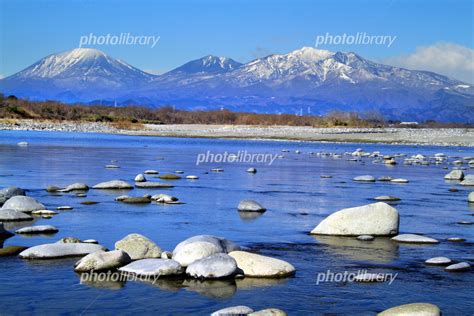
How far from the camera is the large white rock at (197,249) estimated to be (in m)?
13.2

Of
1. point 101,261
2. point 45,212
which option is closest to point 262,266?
point 101,261

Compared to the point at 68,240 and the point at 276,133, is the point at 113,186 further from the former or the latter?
the point at 276,133

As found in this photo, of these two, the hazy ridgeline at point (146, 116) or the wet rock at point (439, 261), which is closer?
the wet rock at point (439, 261)

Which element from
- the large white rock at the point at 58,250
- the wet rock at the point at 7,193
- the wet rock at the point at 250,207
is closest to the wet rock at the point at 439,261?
the large white rock at the point at 58,250

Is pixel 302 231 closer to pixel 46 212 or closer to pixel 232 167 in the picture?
pixel 46 212

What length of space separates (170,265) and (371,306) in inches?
145

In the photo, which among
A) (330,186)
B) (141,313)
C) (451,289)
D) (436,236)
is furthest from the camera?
(330,186)

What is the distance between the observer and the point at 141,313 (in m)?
10.4

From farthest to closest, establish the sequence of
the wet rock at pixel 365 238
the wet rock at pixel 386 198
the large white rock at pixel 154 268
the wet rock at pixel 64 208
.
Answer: the wet rock at pixel 386 198 → the wet rock at pixel 64 208 → the wet rock at pixel 365 238 → the large white rock at pixel 154 268

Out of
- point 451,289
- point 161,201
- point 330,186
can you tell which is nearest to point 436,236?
point 451,289

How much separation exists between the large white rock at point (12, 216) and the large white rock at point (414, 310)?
10.6m

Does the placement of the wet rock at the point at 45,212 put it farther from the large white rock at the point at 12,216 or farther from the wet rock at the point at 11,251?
the wet rock at the point at 11,251

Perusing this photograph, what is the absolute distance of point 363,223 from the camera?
1711 centimetres

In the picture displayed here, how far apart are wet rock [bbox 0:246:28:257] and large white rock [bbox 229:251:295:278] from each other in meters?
4.32
